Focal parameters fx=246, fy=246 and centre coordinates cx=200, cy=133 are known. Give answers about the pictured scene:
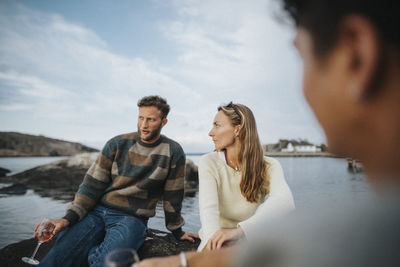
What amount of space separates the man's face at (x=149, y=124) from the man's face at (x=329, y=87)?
3.08m

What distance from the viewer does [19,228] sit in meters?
6.26

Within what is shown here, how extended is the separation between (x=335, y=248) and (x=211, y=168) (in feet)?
7.87

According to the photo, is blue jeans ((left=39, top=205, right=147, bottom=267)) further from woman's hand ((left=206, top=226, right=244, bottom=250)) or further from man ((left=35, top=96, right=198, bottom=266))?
woman's hand ((left=206, top=226, right=244, bottom=250))

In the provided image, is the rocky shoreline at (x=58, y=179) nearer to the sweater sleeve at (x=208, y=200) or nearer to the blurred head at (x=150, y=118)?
the blurred head at (x=150, y=118)

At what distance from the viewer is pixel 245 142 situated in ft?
9.89

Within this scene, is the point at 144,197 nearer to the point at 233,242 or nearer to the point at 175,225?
the point at 175,225

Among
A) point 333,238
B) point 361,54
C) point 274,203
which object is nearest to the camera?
point 333,238

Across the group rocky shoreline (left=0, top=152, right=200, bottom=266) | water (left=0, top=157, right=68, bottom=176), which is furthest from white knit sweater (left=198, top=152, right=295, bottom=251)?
water (left=0, top=157, right=68, bottom=176)

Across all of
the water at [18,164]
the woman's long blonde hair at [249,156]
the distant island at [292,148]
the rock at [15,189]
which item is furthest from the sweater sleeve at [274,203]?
the distant island at [292,148]

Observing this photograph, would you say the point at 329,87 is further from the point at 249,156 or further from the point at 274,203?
the point at 249,156

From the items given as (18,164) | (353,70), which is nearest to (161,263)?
(353,70)

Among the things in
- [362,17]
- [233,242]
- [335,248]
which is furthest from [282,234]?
[233,242]

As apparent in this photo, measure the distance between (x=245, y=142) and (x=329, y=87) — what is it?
2.31 m

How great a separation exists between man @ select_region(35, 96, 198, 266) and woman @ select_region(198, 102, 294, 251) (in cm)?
83
